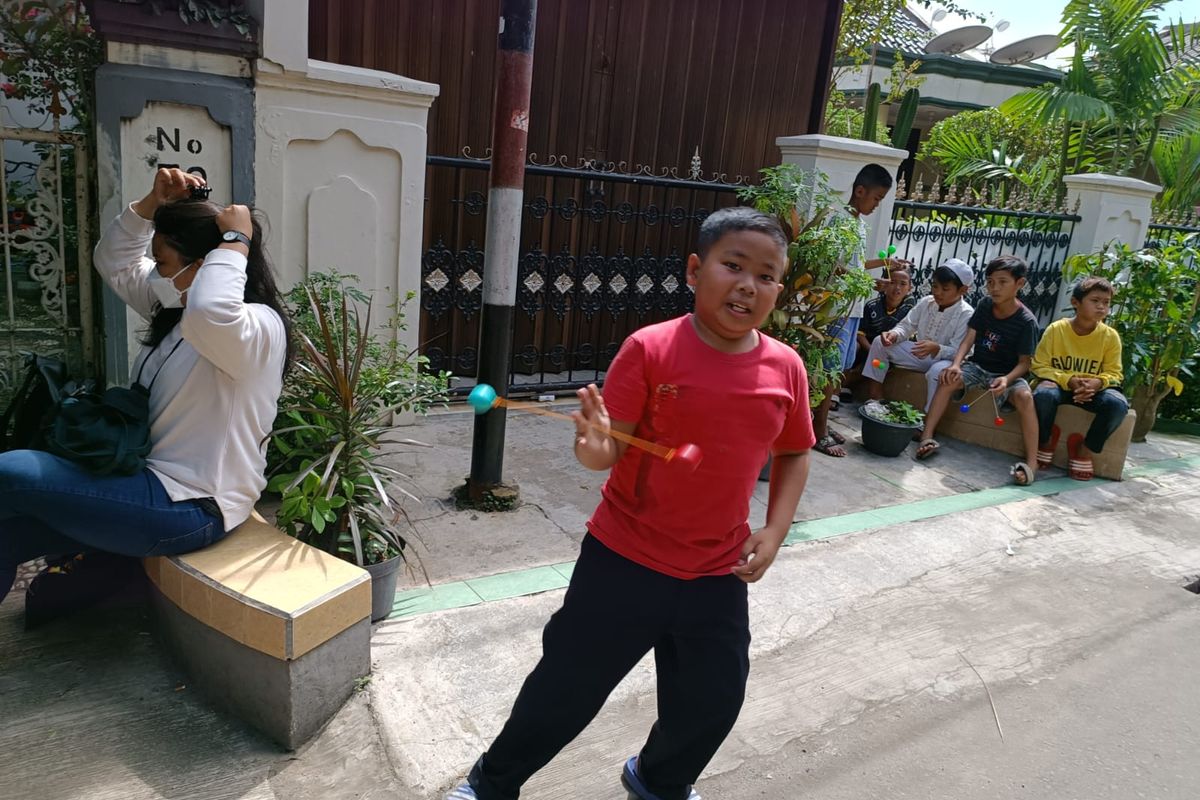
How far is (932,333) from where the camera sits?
6.59 meters

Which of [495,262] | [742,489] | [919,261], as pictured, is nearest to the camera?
[742,489]

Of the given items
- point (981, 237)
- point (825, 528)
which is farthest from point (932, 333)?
point (825, 528)

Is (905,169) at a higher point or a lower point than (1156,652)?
higher

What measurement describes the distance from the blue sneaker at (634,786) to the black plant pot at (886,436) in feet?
13.0

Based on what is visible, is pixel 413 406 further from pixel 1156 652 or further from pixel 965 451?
pixel 965 451

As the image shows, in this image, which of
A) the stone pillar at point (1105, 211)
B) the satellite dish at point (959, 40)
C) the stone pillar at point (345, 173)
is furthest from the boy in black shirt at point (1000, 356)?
the satellite dish at point (959, 40)

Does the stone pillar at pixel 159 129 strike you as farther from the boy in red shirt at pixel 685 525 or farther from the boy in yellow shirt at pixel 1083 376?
the boy in yellow shirt at pixel 1083 376

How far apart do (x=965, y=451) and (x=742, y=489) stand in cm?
488

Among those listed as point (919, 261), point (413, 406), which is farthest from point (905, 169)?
point (413, 406)

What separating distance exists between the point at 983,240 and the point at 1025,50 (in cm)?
1157

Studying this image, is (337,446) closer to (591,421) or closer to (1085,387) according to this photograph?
(591,421)

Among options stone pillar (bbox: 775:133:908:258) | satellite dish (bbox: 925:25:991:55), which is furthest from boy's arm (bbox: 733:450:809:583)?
satellite dish (bbox: 925:25:991:55)

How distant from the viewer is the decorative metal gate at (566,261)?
584cm

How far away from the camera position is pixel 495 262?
4.04 m
